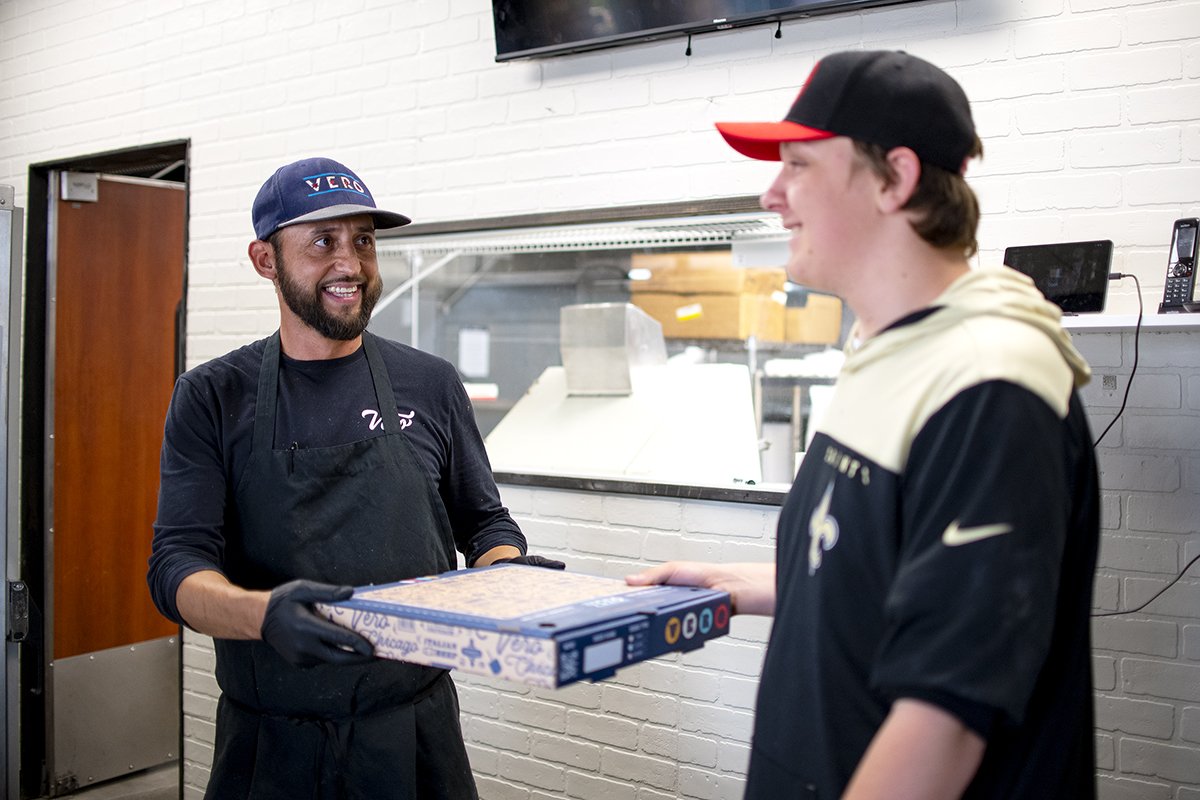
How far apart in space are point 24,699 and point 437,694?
270 centimetres

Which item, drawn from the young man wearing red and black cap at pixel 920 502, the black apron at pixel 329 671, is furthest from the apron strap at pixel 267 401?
the young man wearing red and black cap at pixel 920 502

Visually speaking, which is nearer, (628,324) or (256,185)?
(628,324)

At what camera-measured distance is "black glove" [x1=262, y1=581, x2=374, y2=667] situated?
1.34 meters

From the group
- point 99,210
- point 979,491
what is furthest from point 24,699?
point 979,491

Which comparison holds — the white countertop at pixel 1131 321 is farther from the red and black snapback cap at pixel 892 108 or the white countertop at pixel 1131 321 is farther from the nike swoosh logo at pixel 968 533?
the nike swoosh logo at pixel 968 533

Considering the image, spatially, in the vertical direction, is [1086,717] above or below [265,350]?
below

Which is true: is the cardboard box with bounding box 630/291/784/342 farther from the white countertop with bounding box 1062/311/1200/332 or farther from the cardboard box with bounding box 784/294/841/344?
the white countertop with bounding box 1062/311/1200/332

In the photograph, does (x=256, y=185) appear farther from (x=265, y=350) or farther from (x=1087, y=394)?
(x=1087, y=394)

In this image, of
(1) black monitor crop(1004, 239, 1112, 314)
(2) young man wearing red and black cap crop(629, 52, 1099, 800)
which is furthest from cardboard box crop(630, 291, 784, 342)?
(2) young man wearing red and black cap crop(629, 52, 1099, 800)

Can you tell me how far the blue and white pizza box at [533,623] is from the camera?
113 centimetres

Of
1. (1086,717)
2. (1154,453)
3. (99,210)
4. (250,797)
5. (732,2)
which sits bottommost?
(250,797)

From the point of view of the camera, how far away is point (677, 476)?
2.69 m

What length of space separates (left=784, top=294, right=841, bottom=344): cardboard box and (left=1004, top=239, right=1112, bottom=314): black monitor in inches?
72.0

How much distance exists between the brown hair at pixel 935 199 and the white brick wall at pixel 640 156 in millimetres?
1235
